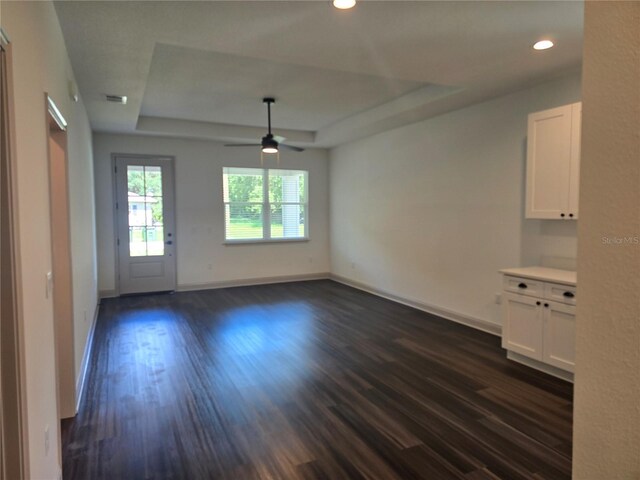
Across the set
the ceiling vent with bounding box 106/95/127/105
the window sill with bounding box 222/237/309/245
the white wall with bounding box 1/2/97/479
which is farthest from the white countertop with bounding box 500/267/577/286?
the window sill with bounding box 222/237/309/245

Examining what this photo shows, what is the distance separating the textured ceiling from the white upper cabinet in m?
0.47

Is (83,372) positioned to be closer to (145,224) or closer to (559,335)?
(145,224)

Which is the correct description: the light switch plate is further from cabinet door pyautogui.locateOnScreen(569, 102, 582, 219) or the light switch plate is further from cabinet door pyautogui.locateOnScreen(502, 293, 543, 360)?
cabinet door pyautogui.locateOnScreen(569, 102, 582, 219)

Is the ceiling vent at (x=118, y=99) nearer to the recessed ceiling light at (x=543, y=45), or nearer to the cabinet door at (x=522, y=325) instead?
the recessed ceiling light at (x=543, y=45)

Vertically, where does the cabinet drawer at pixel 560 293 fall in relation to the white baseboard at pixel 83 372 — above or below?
above

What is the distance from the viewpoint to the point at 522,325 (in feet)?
12.5

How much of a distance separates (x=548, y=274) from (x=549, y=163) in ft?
3.37

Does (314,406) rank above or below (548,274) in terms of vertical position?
below

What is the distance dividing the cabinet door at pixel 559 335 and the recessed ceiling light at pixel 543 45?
2.09 meters

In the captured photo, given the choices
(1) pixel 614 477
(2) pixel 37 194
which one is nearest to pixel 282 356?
(2) pixel 37 194

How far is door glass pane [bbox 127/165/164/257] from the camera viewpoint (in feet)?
22.8

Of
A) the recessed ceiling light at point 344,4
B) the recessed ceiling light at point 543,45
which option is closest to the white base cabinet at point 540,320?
the recessed ceiling light at point 543,45

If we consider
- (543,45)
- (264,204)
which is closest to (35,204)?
(543,45)

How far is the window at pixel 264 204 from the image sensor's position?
7812 mm
